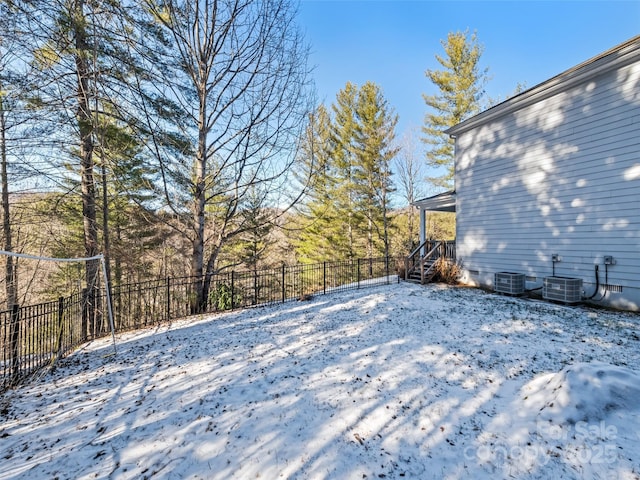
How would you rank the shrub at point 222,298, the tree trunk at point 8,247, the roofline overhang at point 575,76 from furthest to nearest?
the shrub at point 222,298 < the tree trunk at point 8,247 < the roofline overhang at point 575,76

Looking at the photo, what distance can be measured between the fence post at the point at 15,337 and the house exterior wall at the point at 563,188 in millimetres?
11352

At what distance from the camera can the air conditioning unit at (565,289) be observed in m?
6.85

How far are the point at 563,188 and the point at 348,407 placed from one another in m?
8.20

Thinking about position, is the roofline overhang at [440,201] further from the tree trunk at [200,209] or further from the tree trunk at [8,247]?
the tree trunk at [8,247]

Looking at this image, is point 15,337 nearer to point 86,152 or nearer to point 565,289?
point 86,152

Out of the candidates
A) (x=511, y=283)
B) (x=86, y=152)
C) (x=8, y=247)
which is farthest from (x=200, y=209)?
(x=511, y=283)

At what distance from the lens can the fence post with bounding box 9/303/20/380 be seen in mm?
4199

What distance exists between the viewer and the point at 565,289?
688 centimetres

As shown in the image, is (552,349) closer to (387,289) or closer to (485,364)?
→ (485,364)

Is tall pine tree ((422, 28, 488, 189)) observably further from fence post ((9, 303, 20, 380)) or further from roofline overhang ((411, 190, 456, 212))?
fence post ((9, 303, 20, 380))

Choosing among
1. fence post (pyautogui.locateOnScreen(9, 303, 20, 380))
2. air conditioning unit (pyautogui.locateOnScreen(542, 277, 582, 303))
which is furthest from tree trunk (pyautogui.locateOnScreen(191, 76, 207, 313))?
air conditioning unit (pyautogui.locateOnScreen(542, 277, 582, 303))

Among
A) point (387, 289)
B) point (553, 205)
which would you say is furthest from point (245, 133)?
point (553, 205)

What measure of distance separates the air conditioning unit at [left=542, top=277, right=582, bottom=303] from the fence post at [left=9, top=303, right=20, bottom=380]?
10975 millimetres

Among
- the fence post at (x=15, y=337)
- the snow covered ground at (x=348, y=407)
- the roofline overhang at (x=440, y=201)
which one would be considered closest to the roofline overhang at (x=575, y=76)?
the roofline overhang at (x=440, y=201)
